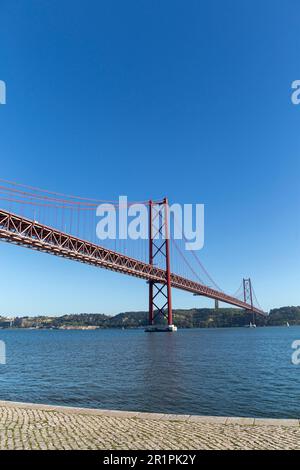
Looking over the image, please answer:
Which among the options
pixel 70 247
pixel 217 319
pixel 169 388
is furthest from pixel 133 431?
pixel 217 319

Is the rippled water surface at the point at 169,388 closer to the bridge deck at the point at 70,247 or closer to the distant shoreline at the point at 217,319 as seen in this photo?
the bridge deck at the point at 70,247

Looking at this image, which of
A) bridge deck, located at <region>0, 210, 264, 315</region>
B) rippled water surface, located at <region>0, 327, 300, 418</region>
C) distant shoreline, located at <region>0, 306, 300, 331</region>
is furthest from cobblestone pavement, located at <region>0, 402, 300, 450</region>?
distant shoreline, located at <region>0, 306, 300, 331</region>

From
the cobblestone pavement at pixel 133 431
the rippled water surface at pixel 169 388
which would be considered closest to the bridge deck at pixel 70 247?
the rippled water surface at pixel 169 388

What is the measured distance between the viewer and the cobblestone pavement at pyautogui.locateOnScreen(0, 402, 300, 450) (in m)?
6.15

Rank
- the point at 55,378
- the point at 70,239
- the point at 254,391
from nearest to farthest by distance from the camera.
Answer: the point at 254,391 → the point at 55,378 → the point at 70,239

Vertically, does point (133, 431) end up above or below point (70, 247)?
below

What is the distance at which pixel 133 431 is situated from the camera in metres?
6.96

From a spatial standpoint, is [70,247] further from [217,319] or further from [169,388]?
[217,319]

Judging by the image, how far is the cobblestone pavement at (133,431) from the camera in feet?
20.2

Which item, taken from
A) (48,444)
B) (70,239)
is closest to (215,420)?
(48,444)

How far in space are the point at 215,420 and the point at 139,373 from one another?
10.8m

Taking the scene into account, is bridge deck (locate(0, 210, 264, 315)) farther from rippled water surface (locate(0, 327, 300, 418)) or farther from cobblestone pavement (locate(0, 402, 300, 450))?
cobblestone pavement (locate(0, 402, 300, 450))
